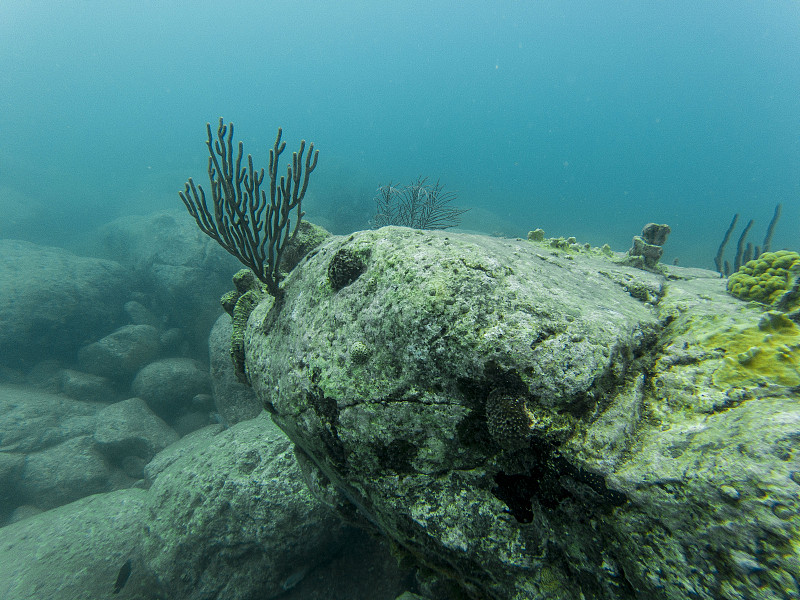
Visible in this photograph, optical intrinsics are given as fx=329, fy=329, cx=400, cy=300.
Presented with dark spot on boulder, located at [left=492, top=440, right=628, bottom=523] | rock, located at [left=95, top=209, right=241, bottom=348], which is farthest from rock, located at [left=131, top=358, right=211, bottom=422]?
dark spot on boulder, located at [left=492, top=440, right=628, bottom=523]

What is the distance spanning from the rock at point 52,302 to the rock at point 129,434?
14.2ft

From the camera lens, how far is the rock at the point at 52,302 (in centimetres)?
1008

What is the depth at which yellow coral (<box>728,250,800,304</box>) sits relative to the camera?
3275 mm

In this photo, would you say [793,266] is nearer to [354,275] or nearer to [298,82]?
[354,275]

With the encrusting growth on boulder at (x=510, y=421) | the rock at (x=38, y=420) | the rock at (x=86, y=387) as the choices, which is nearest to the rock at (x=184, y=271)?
the rock at (x=86, y=387)

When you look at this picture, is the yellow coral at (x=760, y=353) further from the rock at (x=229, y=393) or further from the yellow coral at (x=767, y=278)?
the rock at (x=229, y=393)

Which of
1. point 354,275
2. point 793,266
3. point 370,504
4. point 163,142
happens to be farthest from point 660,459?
point 163,142

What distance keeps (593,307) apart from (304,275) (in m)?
2.53

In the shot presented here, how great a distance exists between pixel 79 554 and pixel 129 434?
323 centimetres

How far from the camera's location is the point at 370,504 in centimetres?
240

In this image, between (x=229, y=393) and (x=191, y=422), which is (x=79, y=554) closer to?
(x=229, y=393)

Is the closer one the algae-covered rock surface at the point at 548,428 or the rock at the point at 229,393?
the algae-covered rock surface at the point at 548,428

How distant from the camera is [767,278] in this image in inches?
135

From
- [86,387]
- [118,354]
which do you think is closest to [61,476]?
[86,387]
